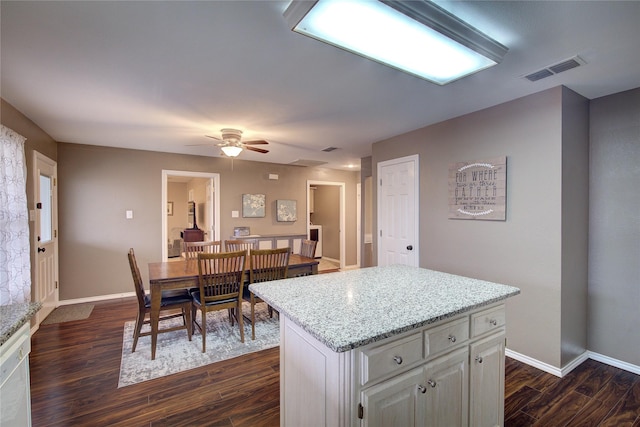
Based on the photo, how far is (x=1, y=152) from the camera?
2.55m

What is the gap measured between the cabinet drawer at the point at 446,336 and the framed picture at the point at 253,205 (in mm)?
4810

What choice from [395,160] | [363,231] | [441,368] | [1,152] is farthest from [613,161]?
[1,152]

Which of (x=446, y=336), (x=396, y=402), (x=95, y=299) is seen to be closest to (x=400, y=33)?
(x=446, y=336)

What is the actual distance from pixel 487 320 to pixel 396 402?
721 millimetres

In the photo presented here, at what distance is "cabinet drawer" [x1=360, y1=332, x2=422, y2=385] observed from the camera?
1.14m

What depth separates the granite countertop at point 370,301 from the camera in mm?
1162

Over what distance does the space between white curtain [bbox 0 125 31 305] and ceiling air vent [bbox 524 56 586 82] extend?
430cm

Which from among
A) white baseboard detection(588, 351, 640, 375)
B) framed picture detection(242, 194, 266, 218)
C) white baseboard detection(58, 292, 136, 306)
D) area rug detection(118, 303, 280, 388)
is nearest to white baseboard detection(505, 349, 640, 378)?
white baseboard detection(588, 351, 640, 375)

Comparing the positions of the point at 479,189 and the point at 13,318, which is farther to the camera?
the point at 479,189

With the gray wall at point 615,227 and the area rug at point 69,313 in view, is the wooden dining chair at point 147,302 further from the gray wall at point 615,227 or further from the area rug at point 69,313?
the gray wall at point 615,227

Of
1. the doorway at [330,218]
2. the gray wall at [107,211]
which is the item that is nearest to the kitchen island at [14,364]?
the gray wall at [107,211]

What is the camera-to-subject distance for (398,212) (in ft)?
12.9

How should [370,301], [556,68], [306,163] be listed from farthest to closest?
[306,163] → [556,68] → [370,301]

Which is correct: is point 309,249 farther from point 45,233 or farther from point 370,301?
point 45,233
